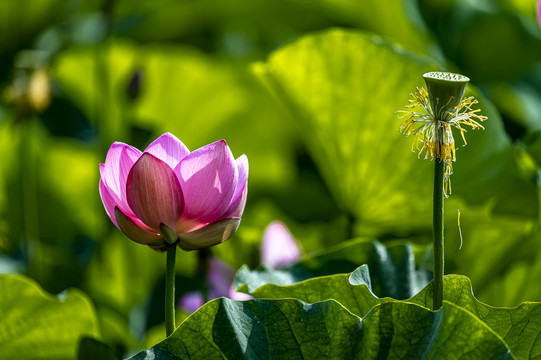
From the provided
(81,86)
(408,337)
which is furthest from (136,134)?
→ (81,86)

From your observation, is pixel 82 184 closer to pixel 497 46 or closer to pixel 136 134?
pixel 136 134

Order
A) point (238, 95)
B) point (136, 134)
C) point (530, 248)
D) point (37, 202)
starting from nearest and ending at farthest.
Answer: point (530, 248) < point (136, 134) < point (37, 202) < point (238, 95)

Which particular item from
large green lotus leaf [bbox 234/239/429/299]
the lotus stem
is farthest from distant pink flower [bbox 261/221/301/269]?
the lotus stem

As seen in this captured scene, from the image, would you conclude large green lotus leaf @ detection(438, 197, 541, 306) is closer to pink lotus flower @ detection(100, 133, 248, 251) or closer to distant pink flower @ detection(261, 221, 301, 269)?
distant pink flower @ detection(261, 221, 301, 269)

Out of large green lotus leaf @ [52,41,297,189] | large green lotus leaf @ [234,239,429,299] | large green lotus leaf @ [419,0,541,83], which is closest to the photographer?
large green lotus leaf @ [234,239,429,299]

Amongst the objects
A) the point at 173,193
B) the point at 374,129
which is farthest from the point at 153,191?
the point at 374,129

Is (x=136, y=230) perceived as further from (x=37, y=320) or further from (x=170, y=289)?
(x=37, y=320)
